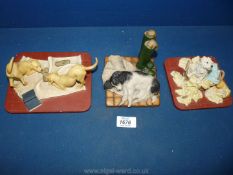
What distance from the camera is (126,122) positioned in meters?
1.29

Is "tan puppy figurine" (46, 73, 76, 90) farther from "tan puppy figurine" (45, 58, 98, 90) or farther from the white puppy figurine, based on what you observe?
the white puppy figurine

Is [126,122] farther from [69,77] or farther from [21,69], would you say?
[21,69]

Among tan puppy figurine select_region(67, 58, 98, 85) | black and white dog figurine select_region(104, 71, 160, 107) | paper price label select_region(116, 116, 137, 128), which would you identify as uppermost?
tan puppy figurine select_region(67, 58, 98, 85)

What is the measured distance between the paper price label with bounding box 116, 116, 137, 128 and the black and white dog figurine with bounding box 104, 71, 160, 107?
0.28ft

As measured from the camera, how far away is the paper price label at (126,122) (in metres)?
1.29

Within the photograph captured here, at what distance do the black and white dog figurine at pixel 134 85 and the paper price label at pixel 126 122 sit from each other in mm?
86

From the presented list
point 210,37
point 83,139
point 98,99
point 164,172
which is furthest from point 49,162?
point 210,37

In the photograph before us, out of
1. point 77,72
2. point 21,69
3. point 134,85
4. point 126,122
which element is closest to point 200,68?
point 134,85

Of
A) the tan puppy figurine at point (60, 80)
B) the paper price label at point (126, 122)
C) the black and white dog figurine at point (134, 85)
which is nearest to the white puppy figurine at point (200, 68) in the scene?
the black and white dog figurine at point (134, 85)

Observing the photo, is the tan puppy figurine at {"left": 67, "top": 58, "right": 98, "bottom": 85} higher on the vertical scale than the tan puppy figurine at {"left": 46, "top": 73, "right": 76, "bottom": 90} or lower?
higher

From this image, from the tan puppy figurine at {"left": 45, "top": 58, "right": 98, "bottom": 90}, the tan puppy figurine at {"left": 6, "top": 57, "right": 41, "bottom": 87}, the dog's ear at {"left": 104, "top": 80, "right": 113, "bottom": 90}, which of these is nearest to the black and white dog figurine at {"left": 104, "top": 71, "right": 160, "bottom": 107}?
the dog's ear at {"left": 104, "top": 80, "right": 113, "bottom": 90}

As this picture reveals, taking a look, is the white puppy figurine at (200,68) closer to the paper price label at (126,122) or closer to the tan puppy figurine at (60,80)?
the paper price label at (126,122)

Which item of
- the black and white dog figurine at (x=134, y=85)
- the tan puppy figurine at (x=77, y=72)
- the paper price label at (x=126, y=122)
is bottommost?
the paper price label at (x=126, y=122)

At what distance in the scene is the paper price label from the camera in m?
1.29
